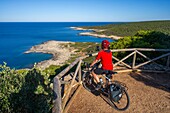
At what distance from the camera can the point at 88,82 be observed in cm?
641

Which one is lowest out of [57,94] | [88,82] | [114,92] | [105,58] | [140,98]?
[140,98]

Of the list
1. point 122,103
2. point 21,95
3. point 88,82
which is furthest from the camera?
point 88,82

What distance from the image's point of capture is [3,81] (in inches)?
169

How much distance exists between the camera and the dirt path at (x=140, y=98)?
5074mm

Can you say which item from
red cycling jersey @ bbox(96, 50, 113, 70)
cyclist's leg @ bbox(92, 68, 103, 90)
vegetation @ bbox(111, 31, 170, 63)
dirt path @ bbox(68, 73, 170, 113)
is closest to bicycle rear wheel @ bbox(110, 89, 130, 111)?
dirt path @ bbox(68, 73, 170, 113)

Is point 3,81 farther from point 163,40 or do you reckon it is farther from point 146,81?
point 163,40

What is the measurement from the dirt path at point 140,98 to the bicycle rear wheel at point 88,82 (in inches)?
8.3

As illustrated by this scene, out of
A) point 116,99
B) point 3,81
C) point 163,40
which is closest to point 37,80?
point 3,81

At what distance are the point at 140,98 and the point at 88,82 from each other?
6.47 feet

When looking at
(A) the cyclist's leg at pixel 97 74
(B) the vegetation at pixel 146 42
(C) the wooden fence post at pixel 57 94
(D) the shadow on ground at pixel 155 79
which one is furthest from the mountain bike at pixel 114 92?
(B) the vegetation at pixel 146 42

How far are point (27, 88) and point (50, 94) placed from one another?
0.62m

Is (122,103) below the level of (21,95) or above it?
below

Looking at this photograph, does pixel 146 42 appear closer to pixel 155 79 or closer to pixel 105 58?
pixel 155 79

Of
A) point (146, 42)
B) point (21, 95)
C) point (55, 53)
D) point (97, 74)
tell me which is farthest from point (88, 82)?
point (55, 53)
